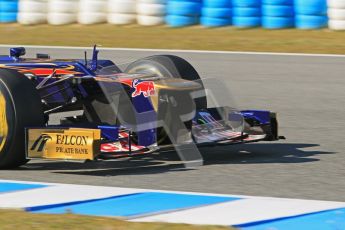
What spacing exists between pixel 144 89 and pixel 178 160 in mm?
691

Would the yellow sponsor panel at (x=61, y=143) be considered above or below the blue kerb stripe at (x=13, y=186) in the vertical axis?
above

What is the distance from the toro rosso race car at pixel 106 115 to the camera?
6352mm

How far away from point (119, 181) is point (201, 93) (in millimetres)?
1222

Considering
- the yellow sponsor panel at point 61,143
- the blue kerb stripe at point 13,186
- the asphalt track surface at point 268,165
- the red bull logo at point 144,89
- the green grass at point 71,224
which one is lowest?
the green grass at point 71,224

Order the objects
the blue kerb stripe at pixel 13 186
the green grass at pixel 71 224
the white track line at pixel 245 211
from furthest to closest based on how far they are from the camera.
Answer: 1. the blue kerb stripe at pixel 13 186
2. the white track line at pixel 245 211
3. the green grass at pixel 71 224

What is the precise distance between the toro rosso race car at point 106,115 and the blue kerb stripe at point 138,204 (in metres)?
0.76

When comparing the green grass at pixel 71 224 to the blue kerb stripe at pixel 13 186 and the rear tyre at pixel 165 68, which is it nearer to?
the blue kerb stripe at pixel 13 186

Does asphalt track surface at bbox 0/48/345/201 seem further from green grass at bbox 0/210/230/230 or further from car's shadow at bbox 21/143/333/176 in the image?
green grass at bbox 0/210/230/230

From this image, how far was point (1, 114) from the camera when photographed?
6348mm

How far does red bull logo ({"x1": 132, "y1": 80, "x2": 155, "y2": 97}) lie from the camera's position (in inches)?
264

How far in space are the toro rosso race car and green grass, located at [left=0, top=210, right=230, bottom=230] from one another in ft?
4.06

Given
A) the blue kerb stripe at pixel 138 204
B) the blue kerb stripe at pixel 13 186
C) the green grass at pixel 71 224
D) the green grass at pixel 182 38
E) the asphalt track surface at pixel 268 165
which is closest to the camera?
the green grass at pixel 71 224

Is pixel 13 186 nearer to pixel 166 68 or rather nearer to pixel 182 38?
pixel 166 68

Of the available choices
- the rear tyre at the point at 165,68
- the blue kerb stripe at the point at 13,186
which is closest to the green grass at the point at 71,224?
the blue kerb stripe at the point at 13,186
